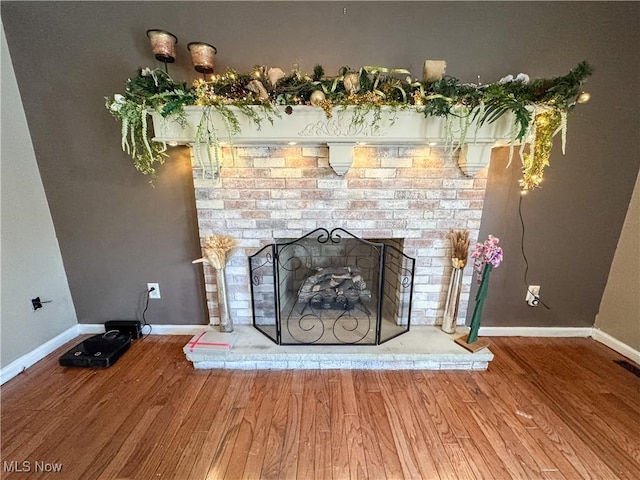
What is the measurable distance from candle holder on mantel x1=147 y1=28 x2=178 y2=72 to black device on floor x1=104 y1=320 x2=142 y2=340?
72.7 inches

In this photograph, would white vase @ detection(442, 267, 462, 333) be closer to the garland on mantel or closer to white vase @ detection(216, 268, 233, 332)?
the garland on mantel

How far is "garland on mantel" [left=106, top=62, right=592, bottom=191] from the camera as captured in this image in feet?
4.57

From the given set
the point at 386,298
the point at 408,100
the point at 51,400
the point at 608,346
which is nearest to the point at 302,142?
the point at 408,100

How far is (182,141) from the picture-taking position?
1560 mm

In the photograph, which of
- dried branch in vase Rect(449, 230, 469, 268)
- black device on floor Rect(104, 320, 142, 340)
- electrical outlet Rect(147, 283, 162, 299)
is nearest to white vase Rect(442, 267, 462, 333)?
dried branch in vase Rect(449, 230, 469, 268)

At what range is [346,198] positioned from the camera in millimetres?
1796

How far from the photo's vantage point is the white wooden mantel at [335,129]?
1.49 meters

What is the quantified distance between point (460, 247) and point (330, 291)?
3.12 feet

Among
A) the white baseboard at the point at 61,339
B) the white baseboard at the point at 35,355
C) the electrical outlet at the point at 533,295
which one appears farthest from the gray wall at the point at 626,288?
the white baseboard at the point at 35,355

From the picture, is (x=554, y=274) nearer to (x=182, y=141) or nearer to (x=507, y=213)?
(x=507, y=213)

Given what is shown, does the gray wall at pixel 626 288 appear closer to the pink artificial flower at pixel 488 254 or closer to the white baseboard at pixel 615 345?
the white baseboard at pixel 615 345

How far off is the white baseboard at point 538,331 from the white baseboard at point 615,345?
0.13ft

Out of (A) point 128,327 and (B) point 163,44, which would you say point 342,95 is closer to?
(B) point 163,44

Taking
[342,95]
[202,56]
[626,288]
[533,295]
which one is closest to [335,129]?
[342,95]
